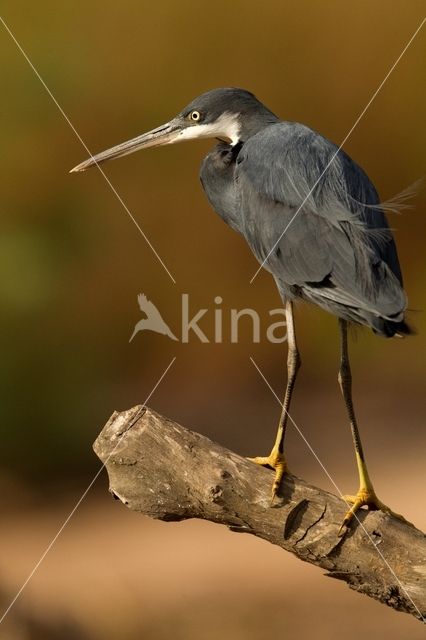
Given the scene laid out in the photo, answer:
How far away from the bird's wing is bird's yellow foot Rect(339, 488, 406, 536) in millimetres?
336

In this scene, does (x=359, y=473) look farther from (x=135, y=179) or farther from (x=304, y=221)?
(x=135, y=179)

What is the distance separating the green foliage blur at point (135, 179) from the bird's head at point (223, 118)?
169cm

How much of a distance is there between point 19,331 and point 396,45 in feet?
5.87

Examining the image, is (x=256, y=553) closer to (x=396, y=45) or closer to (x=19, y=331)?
(x=19, y=331)

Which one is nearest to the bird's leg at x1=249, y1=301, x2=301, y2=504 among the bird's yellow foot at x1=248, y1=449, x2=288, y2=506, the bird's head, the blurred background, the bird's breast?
the bird's yellow foot at x1=248, y1=449, x2=288, y2=506

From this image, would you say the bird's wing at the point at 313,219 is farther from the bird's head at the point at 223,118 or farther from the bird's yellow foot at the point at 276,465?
the bird's yellow foot at the point at 276,465

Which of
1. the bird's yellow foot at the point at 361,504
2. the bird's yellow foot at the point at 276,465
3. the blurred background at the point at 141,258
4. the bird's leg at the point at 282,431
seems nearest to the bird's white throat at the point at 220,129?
the bird's leg at the point at 282,431

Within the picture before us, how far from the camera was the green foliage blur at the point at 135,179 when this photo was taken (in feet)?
13.4

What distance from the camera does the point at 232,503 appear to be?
189 centimetres

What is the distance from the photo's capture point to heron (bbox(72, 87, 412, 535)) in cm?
199

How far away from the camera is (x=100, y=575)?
3.85 meters

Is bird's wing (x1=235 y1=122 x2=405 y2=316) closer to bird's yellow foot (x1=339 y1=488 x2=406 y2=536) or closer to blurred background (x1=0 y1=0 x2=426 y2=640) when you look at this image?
bird's yellow foot (x1=339 y1=488 x2=406 y2=536)

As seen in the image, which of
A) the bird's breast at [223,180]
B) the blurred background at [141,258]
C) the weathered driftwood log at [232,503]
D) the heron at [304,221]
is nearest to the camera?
the weathered driftwood log at [232,503]

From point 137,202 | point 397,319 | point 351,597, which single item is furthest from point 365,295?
point 137,202
